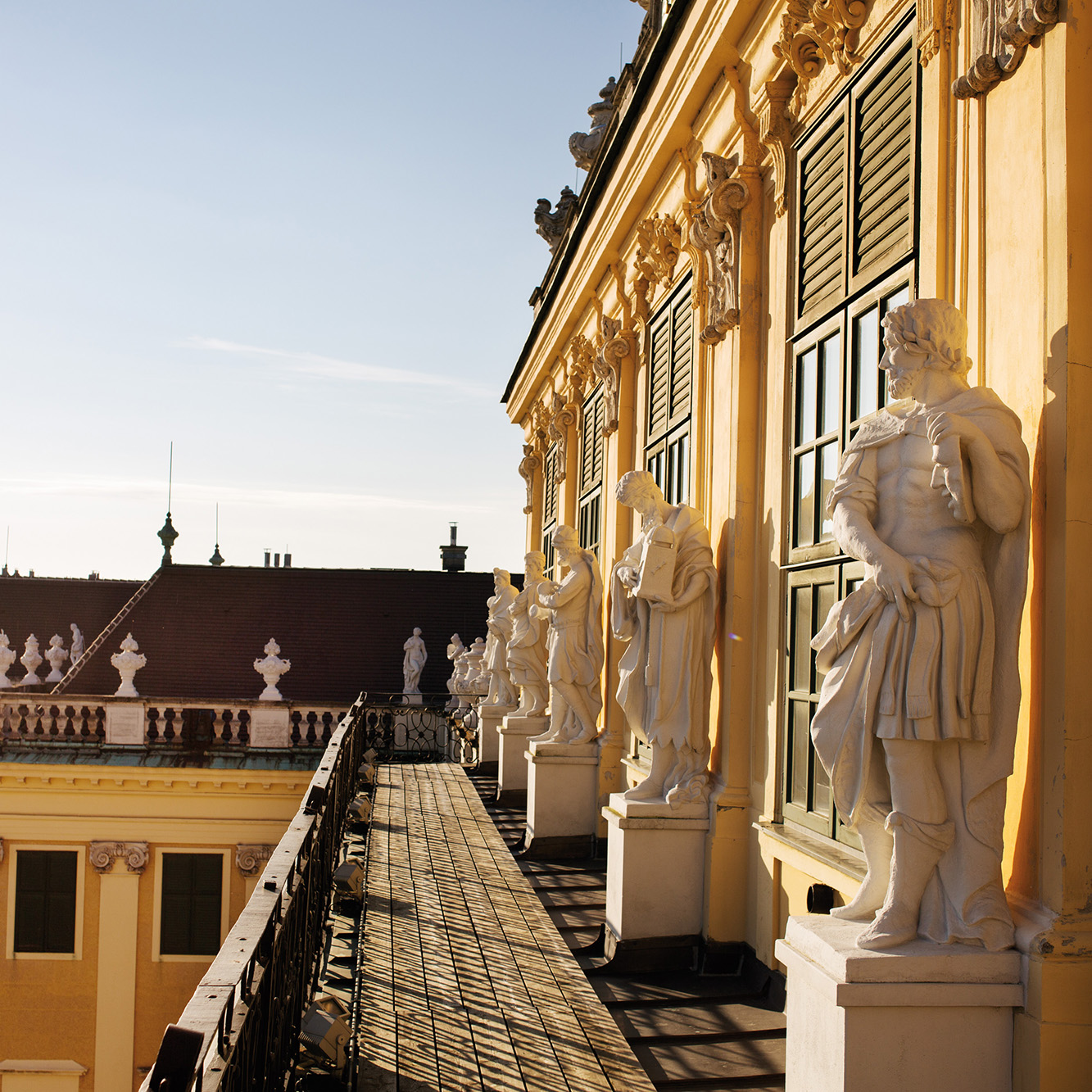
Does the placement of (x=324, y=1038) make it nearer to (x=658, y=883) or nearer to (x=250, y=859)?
(x=658, y=883)

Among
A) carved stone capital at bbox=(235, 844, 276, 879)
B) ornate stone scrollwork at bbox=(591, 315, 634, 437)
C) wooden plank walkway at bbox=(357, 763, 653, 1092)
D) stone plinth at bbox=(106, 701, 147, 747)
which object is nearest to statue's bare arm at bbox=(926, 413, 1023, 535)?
wooden plank walkway at bbox=(357, 763, 653, 1092)

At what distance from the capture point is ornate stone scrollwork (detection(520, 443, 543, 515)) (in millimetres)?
18453

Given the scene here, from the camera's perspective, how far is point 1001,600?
11.8 feet

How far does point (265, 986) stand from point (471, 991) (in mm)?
2374

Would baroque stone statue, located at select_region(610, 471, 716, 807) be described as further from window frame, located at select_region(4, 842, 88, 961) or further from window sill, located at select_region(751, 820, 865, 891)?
window frame, located at select_region(4, 842, 88, 961)

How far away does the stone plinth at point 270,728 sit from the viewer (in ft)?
68.4

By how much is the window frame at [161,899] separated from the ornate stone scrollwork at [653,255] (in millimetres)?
13907

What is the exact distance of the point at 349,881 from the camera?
723cm

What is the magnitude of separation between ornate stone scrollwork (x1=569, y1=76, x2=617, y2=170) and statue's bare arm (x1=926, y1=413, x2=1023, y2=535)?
1168 cm

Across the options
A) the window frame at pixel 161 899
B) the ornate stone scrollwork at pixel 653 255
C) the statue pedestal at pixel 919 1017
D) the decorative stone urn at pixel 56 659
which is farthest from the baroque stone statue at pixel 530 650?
the decorative stone urn at pixel 56 659

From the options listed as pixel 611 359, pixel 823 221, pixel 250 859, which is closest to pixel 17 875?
pixel 250 859

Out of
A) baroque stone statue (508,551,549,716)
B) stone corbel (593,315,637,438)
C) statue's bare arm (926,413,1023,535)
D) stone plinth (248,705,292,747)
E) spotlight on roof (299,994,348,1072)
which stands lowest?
stone plinth (248,705,292,747)

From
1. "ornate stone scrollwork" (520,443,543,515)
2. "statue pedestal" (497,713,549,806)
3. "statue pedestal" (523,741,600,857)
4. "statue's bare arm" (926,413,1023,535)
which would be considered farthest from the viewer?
"ornate stone scrollwork" (520,443,543,515)

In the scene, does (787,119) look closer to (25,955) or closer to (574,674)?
(574,674)
